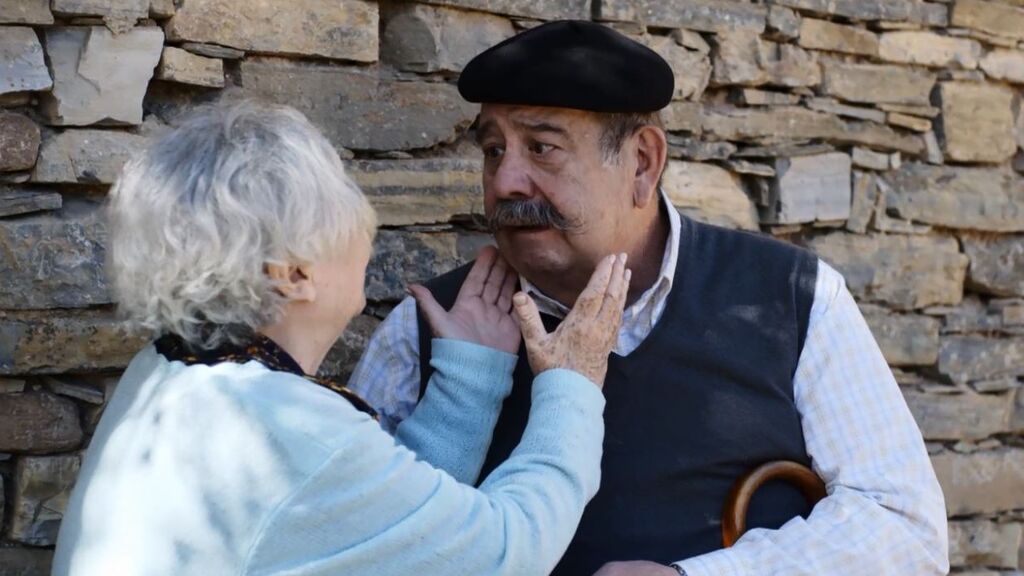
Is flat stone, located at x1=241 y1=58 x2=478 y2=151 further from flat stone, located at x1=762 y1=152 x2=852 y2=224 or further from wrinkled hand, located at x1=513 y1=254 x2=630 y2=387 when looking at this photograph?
flat stone, located at x1=762 y1=152 x2=852 y2=224

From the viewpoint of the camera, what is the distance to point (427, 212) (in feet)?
9.38

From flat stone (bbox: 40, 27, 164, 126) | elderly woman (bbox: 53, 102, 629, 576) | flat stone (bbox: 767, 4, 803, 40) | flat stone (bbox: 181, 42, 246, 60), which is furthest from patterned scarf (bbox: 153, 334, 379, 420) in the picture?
flat stone (bbox: 767, 4, 803, 40)

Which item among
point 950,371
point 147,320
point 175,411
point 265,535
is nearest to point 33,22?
point 147,320

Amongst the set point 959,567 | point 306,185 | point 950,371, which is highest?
point 306,185

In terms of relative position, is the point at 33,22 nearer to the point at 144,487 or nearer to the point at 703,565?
the point at 144,487

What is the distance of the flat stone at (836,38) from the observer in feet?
11.1

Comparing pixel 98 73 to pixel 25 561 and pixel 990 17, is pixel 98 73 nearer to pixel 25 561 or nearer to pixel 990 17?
pixel 25 561

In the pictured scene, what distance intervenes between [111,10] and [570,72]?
2.60 ft

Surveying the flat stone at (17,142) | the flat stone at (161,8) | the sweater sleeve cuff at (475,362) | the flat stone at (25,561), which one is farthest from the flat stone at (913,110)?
the flat stone at (25,561)

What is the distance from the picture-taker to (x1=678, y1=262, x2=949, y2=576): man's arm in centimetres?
234

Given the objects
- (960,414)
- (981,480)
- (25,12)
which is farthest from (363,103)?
(981,480)

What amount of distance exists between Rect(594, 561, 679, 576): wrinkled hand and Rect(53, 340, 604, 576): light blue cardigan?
40cm

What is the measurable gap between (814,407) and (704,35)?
1.11 m

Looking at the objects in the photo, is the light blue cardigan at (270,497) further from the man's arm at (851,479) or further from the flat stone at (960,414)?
the flat stone at (960,414)
